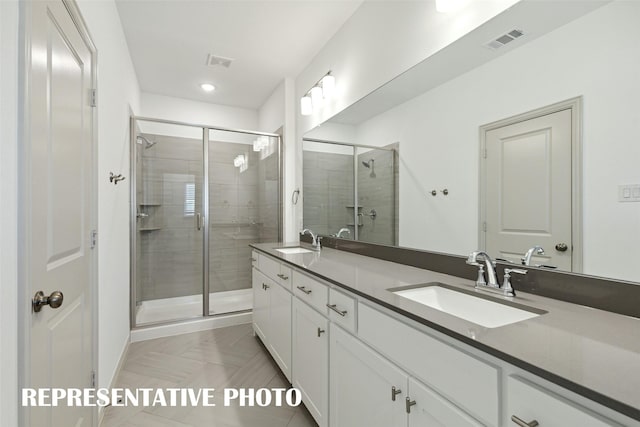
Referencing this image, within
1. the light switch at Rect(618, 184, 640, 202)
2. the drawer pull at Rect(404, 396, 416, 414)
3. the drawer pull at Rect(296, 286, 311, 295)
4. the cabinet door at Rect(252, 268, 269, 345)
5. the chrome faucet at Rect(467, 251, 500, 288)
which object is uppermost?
the light switch at Rect(618, 184, 640, 202)

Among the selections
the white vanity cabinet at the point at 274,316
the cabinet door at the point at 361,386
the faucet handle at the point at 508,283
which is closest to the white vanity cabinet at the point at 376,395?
the cabinet door at the point at 361,386

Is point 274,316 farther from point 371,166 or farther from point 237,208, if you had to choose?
point 237,208

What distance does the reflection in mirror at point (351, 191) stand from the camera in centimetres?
197

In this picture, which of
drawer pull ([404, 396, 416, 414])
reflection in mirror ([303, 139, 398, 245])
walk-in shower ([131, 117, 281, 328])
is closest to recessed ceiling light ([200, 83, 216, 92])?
walk-in shower ([131, 117, 281, 328])

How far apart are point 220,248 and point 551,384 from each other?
10.9 feet

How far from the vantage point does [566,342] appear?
0.71m

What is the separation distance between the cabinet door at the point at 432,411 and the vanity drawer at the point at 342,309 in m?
0.36

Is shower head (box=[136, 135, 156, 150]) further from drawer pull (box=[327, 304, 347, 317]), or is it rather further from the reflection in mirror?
drawer pull (box=[327, 304, 347, 317])

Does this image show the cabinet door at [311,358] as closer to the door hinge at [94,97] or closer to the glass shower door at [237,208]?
the door hinge at [94,97]

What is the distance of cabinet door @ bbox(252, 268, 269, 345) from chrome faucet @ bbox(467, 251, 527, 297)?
1608 mm

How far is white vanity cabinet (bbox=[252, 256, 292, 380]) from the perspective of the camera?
1.96 m

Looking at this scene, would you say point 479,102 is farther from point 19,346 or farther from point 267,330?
point 267,330

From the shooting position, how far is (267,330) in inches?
94.1
